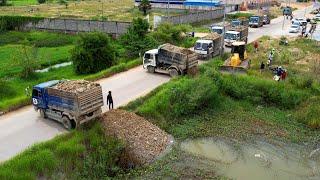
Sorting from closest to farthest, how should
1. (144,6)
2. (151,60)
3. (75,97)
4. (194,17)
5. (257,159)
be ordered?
(75,97) < (257,159) < (151,60) < (194,17) < (144,6)

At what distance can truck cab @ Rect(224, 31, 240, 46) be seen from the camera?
42906mm

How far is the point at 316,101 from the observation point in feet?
88.2

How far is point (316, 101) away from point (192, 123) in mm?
8542

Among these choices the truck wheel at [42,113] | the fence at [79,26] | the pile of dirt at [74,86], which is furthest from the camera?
the fence at [79,26]

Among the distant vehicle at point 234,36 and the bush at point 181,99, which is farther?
the distant vehicle at point 234,36

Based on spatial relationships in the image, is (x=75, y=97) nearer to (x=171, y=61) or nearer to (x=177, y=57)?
(x=177, y=57)

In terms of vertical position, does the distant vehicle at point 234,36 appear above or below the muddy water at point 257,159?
above

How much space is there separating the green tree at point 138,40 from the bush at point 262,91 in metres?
11.7

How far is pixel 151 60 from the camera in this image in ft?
103

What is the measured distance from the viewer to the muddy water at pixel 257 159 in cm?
1961

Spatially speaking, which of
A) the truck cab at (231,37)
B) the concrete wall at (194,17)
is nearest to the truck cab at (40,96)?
the truck cab at (231,37)

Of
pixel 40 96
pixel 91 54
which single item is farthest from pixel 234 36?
pixel 40 96

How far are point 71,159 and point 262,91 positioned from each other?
50.6 ft

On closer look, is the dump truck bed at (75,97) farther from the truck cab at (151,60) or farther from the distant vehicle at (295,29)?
the distant vehicle at (295,29)
